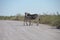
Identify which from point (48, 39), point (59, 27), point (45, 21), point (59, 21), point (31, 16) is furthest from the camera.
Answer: point (45, 21)

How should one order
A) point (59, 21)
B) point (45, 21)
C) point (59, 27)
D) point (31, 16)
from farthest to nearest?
point (45, 21), point (31, 16), point (59, 21), point (59, 27)

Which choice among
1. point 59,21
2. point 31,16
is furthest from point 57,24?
point 31,16

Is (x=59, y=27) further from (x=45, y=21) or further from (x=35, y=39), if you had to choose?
(x=45, y=21)

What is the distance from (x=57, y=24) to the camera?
70.2 feet

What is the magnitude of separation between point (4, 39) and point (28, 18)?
47.9 feet

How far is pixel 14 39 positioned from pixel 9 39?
321mm

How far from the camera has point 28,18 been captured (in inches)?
1064

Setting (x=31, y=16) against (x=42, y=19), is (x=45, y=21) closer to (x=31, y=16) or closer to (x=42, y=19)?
(x=42, y=19)

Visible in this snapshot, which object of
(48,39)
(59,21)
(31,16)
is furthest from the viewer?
(31,16)

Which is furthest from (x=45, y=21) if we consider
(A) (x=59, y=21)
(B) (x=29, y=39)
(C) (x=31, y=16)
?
(B) (x=29, y=39)

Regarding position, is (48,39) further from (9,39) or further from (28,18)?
(28,18)

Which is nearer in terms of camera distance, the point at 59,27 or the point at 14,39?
the point at 14,39

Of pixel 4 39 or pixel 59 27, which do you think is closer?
pixel 4 39

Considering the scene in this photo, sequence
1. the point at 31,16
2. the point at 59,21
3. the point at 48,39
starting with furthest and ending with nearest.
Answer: the point at 31,16 → the point at 59,21 → the point at 48,39
